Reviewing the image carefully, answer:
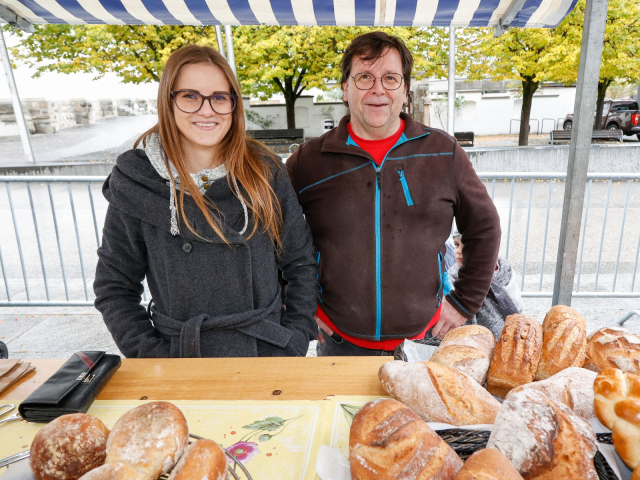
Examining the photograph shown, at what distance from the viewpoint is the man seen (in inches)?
82.6

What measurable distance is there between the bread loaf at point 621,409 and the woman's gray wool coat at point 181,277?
113 cm

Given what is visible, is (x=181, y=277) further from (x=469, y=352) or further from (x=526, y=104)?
(x=526, y=104)

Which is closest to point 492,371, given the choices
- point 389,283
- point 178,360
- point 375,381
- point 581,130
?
point 375,381

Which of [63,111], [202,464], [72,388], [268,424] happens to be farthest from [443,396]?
[63,111]

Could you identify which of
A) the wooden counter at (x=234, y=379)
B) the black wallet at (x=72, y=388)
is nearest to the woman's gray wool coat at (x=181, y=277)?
the wooden counter at (x=234, y=379)

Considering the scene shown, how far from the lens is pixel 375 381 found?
140cm

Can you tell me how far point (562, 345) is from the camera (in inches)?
49.8

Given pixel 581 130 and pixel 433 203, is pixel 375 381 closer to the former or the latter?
pixel 433 203

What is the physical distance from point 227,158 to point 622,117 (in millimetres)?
24850

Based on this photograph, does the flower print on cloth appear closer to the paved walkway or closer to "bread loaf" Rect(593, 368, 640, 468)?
"bread loaf" Rect(593, 368, 640, 468)

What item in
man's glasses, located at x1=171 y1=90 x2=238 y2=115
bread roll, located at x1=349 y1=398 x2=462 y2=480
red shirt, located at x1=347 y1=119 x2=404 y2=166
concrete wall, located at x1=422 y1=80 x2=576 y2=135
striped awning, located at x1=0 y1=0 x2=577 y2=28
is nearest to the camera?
bread roll, located at x1=349 y1=398 x2=462 y2=480

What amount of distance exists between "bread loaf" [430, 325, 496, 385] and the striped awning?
2278 mm

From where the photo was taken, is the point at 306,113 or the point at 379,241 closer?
the point at 379,241

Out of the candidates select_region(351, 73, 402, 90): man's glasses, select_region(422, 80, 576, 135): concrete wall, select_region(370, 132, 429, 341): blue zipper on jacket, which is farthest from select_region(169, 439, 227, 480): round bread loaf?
select_region(422, 80, 576, 135): concrete wall
